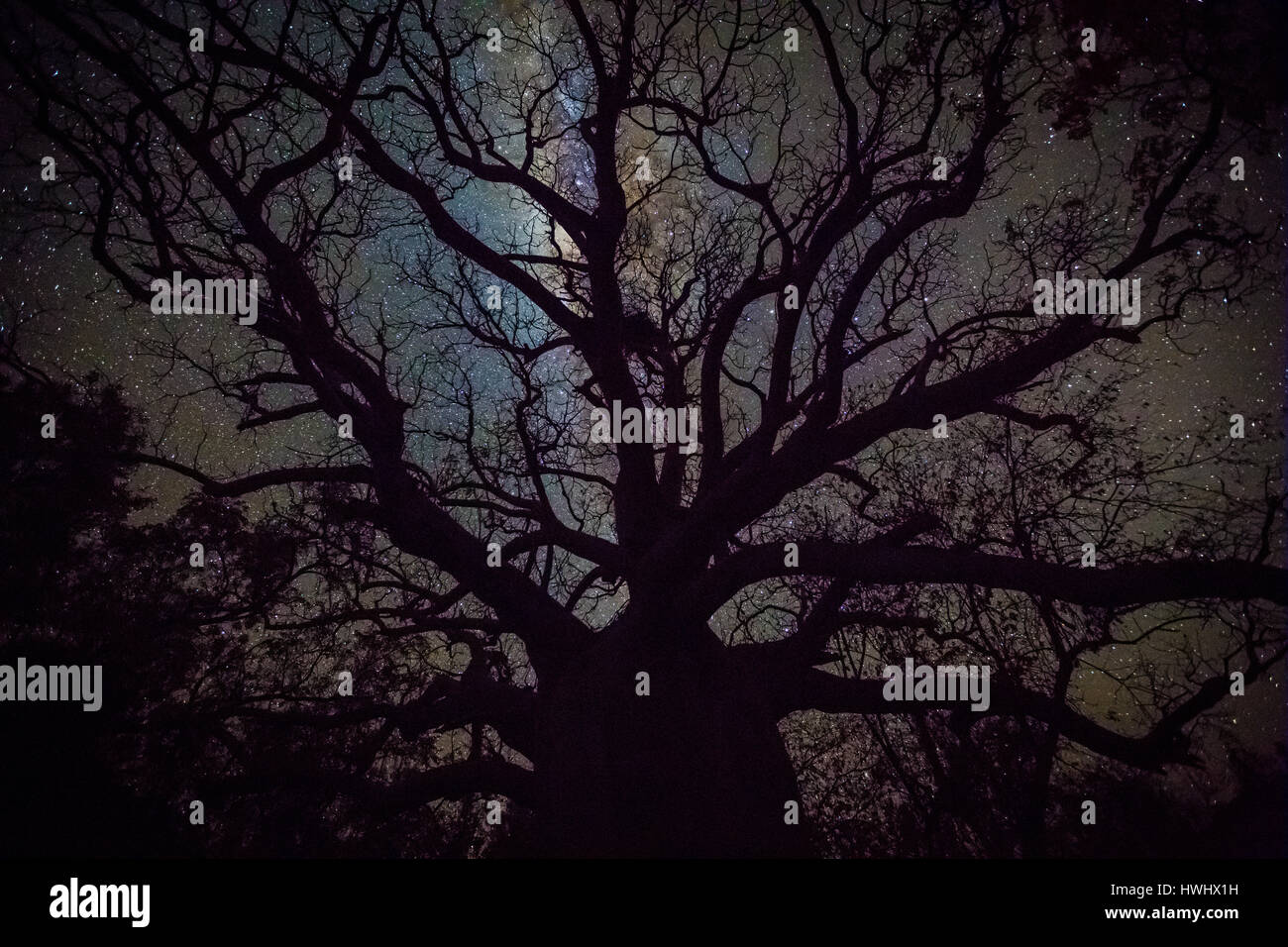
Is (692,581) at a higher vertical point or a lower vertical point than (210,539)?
lower

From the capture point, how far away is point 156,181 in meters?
5.25

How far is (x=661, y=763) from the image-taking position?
5.47 meters

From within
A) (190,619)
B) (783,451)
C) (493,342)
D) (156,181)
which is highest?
(156,181)

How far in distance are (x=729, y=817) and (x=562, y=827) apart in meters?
1.21

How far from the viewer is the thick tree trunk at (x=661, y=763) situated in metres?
5.22

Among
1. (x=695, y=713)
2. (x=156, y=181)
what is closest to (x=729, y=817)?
(x=695, y=713)

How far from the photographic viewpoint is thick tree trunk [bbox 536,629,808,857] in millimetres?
5223
